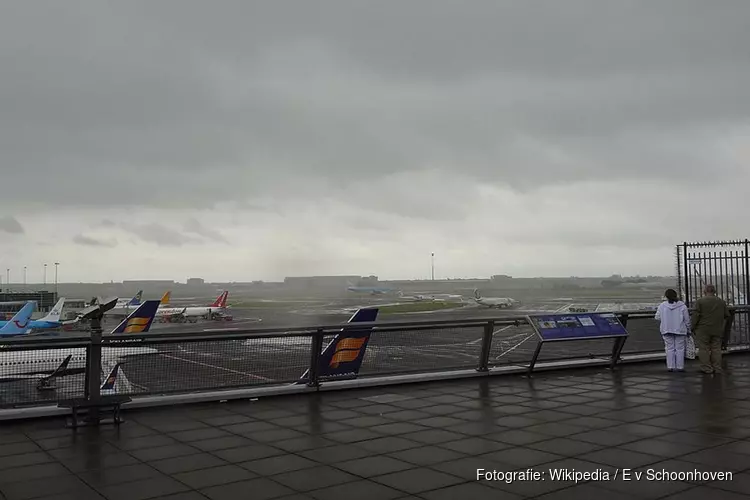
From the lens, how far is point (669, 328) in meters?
11.8

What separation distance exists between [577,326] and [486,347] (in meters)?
2.08

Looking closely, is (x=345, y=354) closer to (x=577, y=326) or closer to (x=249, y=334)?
(x=249, y=334)

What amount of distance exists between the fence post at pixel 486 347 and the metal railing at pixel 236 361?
18 mm

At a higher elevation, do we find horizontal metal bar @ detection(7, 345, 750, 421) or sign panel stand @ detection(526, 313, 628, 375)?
sign panel stand @ detection(526, 313, 628, 375)

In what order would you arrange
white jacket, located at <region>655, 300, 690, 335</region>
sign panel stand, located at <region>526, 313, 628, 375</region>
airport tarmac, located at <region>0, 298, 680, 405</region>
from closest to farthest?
airport tarmac, located at <region>0, 298, 680, 405</region>
sign panel stand, located at <region>526, 313, 628, 375</region>
white jacket, located at <region>655, 300, 690, 335</region>

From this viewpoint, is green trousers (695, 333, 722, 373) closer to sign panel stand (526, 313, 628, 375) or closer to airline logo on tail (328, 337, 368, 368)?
sign panel stand (526, 313, 628, 375)

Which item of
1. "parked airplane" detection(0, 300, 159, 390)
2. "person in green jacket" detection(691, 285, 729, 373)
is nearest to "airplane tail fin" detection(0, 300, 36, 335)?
"parked airplane" detection(0, 300, 159, 390)

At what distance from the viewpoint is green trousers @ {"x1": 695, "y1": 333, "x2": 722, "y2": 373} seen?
11.6m

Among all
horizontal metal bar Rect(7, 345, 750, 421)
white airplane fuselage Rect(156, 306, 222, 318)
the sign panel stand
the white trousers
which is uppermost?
the sign panel stand

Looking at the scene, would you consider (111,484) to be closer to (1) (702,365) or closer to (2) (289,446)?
(2) (289,446)

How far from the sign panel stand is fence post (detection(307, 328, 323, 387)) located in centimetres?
420

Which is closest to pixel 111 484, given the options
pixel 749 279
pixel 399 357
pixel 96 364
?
pixel 96 364

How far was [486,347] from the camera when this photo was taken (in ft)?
36.9

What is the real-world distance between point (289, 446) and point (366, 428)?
1.16 meters
